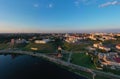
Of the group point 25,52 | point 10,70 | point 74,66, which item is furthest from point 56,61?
point 25,52

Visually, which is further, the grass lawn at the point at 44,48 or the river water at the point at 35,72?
the grass lawn at the point at 44,48

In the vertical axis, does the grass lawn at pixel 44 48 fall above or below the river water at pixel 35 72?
above

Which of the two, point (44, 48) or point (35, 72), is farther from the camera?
point (44, 48)

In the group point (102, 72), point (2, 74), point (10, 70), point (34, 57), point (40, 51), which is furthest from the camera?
point (40, 51)

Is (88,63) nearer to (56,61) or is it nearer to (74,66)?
(74,66)

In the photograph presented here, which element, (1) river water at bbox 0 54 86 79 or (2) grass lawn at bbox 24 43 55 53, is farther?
(2) grass lawn at bbox 24 43 55 53

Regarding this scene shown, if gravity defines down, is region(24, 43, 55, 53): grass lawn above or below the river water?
above

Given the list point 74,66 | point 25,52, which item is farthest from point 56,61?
point 25,52

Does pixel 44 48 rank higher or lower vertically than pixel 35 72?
higher

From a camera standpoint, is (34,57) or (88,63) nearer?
(88,63)

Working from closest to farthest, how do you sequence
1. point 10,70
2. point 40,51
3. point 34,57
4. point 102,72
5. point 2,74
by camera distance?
point 102,72 → point 2,74 → point 10,70 → point 34,57 → point 40,51

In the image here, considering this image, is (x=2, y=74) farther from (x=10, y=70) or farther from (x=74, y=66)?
(x=74, y=66)
